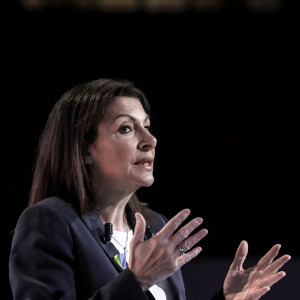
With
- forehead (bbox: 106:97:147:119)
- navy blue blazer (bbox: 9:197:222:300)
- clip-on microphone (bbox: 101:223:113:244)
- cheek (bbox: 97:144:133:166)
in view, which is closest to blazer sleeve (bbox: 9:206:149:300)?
navy blue blazer (bbox: 9:197:222:300)

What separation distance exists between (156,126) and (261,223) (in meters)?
0.76

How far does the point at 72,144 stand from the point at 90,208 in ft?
0.65

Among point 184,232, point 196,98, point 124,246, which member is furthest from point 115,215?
point 196,98

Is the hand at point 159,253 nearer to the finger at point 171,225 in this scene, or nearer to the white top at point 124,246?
the finger at point 171,225

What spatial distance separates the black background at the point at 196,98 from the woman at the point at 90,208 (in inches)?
19.0

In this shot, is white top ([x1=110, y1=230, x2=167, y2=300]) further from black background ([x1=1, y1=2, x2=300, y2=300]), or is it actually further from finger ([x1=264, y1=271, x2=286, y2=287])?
black background ([x1=1, y1=2, x2=300, y2=300])

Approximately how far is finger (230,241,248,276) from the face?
12.9 inches

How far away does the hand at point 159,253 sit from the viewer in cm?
113

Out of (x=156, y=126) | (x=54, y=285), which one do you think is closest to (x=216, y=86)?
(x=156, y=126)

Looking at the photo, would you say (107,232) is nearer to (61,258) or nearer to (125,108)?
(61,258)

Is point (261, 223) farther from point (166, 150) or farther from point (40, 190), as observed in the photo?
point (40, 190)

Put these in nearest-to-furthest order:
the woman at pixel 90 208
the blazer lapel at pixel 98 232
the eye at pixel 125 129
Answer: the woman at pixel 90 208 → the blazer lapel at pixel 98 232 → the eye at pixel 125 129

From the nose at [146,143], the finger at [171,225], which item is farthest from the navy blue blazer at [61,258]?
the nose at [146,143]

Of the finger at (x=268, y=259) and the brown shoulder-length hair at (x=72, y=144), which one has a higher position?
the brown shoulder-length hair at (x=72, y=144)
